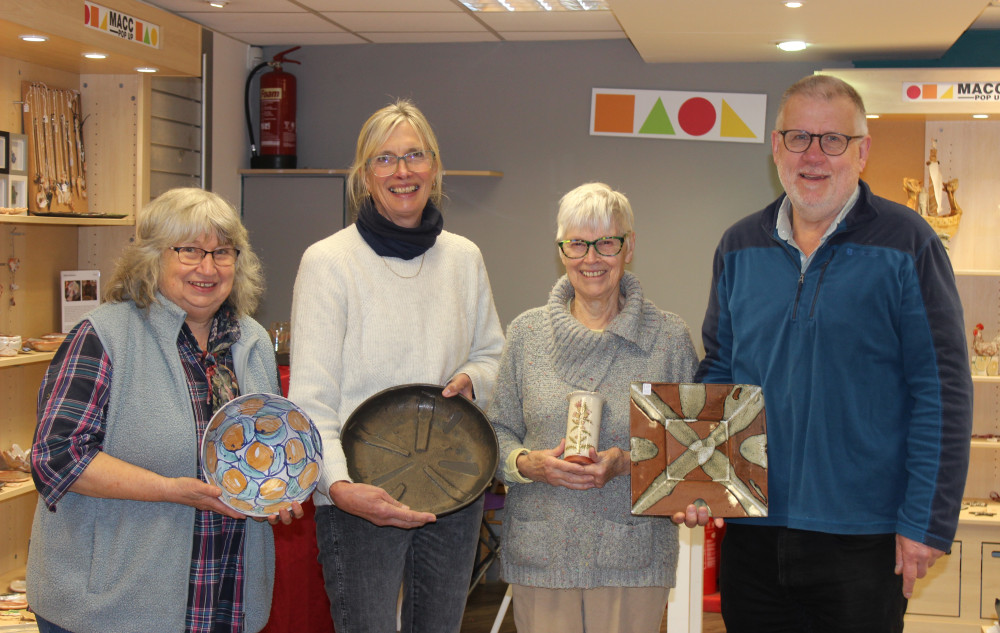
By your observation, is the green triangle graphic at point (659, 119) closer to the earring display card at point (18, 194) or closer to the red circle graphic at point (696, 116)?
the red circle graphic at point (696, 116)

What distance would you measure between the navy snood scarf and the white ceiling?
70.8 inches

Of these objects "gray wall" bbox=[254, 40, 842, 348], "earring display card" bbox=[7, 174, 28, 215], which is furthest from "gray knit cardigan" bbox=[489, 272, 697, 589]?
"gray wall" bbox=[254, 40, 842, 348]

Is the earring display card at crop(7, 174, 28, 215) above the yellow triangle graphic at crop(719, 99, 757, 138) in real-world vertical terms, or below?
below

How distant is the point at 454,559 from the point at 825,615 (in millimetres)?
789

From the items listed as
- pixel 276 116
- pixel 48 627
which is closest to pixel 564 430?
pixel 48 627

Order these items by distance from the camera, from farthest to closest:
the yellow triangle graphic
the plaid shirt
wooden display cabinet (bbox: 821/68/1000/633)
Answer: the yellow triangle graphic < wooden display cabinet (bbox: 821/68/1000/633) < the plaid shirt

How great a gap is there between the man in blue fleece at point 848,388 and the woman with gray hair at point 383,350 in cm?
67

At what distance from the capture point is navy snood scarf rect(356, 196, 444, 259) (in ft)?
6.74

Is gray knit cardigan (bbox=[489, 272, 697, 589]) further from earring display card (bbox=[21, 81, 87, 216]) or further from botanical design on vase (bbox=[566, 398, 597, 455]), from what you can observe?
earring display card (bbox=[21, 81, 87, 216])

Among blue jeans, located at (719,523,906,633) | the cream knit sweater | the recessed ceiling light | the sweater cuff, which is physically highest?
the recessed ceiling light

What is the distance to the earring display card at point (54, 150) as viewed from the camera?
3557 millimetres

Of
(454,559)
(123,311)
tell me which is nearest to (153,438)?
(123,311)

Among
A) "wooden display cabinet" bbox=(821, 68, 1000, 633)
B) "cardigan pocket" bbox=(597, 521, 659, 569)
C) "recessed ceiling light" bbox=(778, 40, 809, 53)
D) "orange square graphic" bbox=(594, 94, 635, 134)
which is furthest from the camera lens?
"orange square graphic" bbox=(594, 94, 635, 134)

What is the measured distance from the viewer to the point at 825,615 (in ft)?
5.98
